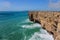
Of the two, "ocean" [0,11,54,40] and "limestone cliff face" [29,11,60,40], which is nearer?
"limestone cliff face" [29,11,60,40]

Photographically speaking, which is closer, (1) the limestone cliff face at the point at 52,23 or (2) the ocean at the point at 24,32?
(1) the limestone cliff face at the point at 52,23

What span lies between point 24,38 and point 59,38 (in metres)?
8.17

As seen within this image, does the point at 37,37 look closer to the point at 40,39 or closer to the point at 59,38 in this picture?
the point at 40,39

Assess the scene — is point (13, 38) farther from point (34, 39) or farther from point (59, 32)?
point (59, 32)

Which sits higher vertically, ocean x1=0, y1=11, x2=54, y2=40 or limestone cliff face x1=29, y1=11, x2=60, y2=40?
limestone cliff face x1=29, y1=11, x2=60, y2=40

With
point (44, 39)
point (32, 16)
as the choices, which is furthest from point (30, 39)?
point (32, 16)

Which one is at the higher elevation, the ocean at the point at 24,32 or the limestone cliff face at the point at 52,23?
the limestone cliff face at the point at 52,23

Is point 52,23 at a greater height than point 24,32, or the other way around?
point 52,23

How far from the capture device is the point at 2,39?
2570 cm

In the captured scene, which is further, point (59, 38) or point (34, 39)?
point (34, 39)

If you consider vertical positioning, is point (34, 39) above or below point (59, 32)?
below

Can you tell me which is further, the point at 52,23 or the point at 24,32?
the point at 24,32

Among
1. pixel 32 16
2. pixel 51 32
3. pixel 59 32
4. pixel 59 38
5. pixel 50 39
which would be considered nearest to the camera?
pixel 59 38

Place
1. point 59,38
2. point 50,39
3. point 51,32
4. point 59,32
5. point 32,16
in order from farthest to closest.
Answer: point 32,16 → point 51,32 → point 50,39 → point 59,32 → point 59,38
